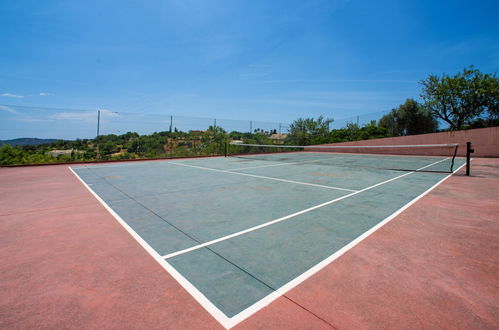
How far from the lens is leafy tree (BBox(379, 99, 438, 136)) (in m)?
32.6

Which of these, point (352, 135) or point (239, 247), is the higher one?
point (352, 135)

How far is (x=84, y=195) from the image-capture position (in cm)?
612

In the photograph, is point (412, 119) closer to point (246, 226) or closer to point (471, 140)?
point (471, 140)

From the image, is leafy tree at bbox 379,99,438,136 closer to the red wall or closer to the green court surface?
the red wall

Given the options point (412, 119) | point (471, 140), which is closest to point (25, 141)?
point (471, 140)

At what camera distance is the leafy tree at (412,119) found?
3259 centimetres

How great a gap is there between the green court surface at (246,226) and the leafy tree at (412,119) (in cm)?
3147

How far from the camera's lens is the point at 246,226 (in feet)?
12.9

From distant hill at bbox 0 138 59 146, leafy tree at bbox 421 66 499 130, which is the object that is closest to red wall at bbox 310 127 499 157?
leafy tree at bbox 421 66 499 130

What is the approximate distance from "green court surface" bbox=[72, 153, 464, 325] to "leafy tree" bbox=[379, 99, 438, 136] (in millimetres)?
31467

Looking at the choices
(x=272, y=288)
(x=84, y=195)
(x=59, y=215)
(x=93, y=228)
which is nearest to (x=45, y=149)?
(x=84, y=195)

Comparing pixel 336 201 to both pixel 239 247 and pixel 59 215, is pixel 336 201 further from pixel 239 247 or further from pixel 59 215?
pixel 59 215

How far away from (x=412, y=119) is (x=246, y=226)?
3774 cm

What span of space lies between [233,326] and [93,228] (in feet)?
10.4
